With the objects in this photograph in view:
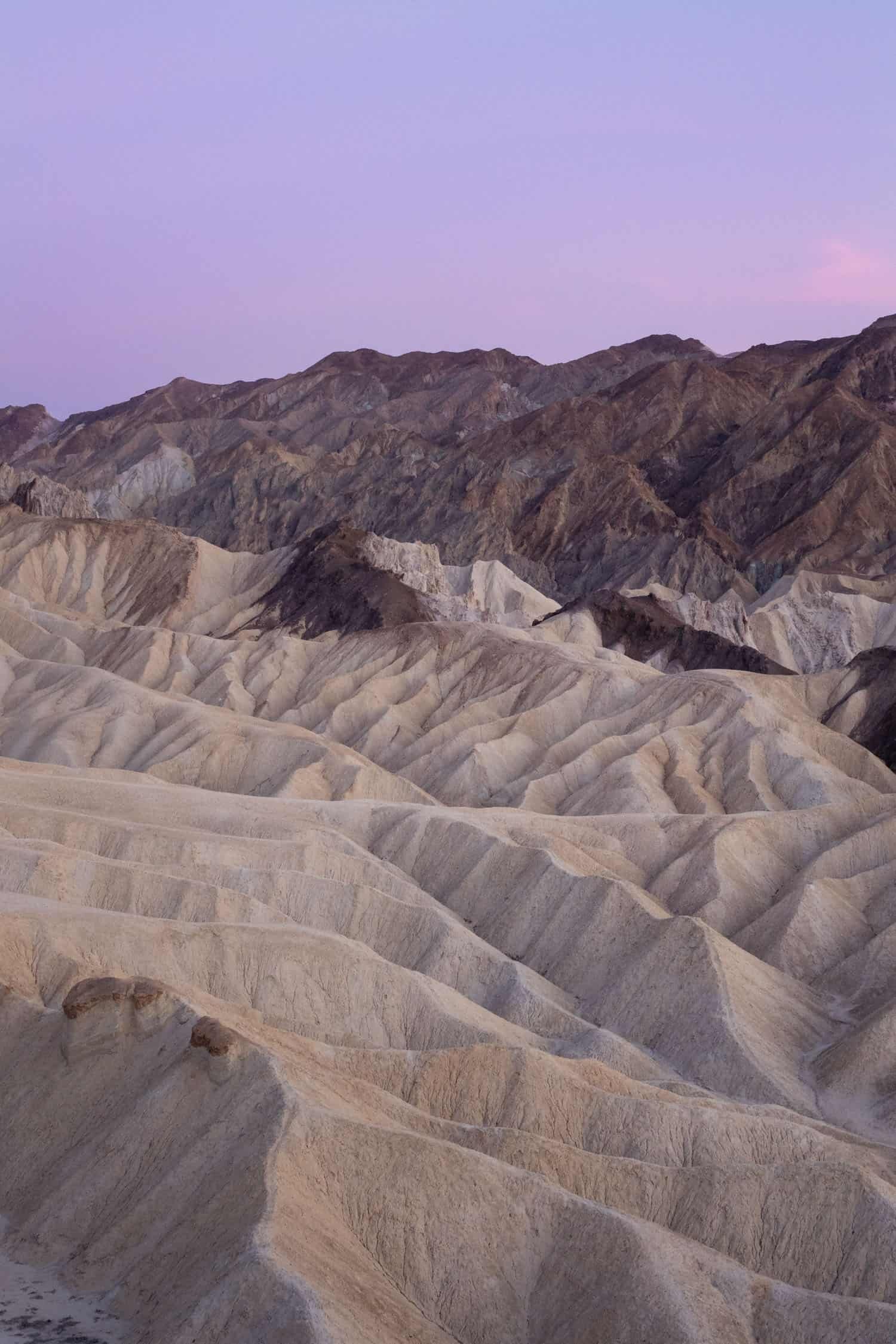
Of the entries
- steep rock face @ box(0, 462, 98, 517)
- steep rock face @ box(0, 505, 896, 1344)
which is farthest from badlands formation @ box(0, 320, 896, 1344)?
steep rock face @ box(0, 462, 98, 517)

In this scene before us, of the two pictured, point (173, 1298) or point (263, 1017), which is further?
point (263, 1017)

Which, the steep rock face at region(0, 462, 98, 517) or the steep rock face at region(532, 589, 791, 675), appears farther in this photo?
the steep rock face at region(0, 462, 98, 517)

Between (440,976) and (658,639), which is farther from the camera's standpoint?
(658,639)

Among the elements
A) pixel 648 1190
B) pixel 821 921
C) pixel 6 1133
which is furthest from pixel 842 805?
pixel 6 1133

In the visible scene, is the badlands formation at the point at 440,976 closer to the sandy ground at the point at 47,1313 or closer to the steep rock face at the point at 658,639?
the sandy ground at the point at 47,1313

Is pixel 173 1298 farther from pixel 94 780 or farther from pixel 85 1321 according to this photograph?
pixel 94 780

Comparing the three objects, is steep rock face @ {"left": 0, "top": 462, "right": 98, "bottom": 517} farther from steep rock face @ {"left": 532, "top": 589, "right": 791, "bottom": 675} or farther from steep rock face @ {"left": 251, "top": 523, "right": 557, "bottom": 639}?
steep rock face @ {"left": 532, "top": 589, "right": 791, "bottom": 675}

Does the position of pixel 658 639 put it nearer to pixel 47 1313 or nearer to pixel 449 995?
pixel 449 995

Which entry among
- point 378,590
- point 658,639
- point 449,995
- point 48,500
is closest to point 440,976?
point 449,995
